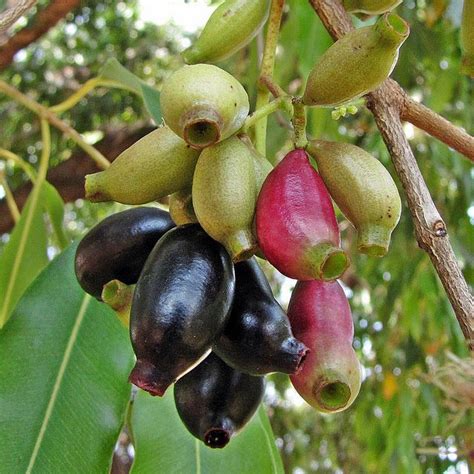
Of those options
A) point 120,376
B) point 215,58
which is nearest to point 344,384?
point 215,58

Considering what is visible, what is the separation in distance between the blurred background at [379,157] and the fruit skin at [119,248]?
3.07ft

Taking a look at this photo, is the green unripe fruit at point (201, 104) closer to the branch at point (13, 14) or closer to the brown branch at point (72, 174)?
the branch at point (13, 14)

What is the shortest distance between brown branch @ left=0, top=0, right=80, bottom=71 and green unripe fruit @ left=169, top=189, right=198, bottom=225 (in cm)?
170

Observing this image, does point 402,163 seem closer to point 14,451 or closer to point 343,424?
point 14,451

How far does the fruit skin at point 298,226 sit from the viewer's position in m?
0.77

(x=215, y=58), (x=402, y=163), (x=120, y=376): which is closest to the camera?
(x=402, y=163)

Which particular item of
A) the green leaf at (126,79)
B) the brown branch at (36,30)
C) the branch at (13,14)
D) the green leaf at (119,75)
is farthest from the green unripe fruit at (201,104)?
the brown branch at (36,30)

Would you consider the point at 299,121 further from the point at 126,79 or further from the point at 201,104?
the point at 126,79

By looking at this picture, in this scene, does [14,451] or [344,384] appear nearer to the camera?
[344,384]

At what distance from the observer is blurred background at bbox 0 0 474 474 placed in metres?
2.72

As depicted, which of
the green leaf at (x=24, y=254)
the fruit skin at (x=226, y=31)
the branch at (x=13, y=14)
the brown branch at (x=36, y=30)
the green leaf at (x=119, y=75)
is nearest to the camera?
the branch at (x=13, y=14)

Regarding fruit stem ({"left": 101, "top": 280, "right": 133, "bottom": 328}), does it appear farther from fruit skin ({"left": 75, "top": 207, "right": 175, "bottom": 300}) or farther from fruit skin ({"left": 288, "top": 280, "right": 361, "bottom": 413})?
fruit skin ({"left": 288, "top": 280, "right": 361, "bottom": 413})

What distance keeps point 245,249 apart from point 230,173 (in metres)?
0.09

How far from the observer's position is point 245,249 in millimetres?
792
